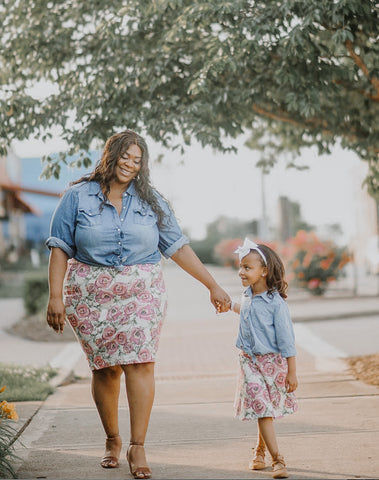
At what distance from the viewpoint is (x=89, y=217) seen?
4.30 metres

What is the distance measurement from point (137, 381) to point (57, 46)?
457 centimetres

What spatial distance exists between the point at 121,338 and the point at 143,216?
27.9 inches

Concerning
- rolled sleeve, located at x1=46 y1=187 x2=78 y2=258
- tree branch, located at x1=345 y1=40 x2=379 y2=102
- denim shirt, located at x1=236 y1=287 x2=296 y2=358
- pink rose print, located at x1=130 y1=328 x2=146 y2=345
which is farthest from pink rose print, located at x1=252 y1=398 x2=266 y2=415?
tree branch, located at x1=345 y1=40 x2=379 y2=102

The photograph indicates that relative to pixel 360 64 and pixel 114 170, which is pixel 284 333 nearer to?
pixel 114 170

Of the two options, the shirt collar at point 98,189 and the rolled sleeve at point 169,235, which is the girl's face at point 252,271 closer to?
the rolled sleeve at point 169,235

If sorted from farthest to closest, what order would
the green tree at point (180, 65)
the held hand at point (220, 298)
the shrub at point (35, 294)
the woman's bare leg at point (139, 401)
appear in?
1. the shrub at point (35, 294)
2. the green tree at point (180, 65)
3. the held hand at point (220, 298)
4. the woman's bare leg at point (139, 401)

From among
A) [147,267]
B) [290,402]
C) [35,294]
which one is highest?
[147,267]

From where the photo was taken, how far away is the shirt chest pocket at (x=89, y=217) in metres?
4.29

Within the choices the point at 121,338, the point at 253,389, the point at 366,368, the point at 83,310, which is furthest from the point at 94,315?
the point at 366,368

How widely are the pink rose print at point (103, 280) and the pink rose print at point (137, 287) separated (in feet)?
0.44

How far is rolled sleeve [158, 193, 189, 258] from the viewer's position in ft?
14.9

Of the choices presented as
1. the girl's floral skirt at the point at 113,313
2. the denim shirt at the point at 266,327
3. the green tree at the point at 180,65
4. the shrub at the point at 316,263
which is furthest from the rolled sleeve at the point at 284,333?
the shrub at the point at 316,263

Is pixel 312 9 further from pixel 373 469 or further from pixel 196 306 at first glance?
pixel 196 306

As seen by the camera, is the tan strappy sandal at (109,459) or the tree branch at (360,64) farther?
the tree branch at (360,64)
